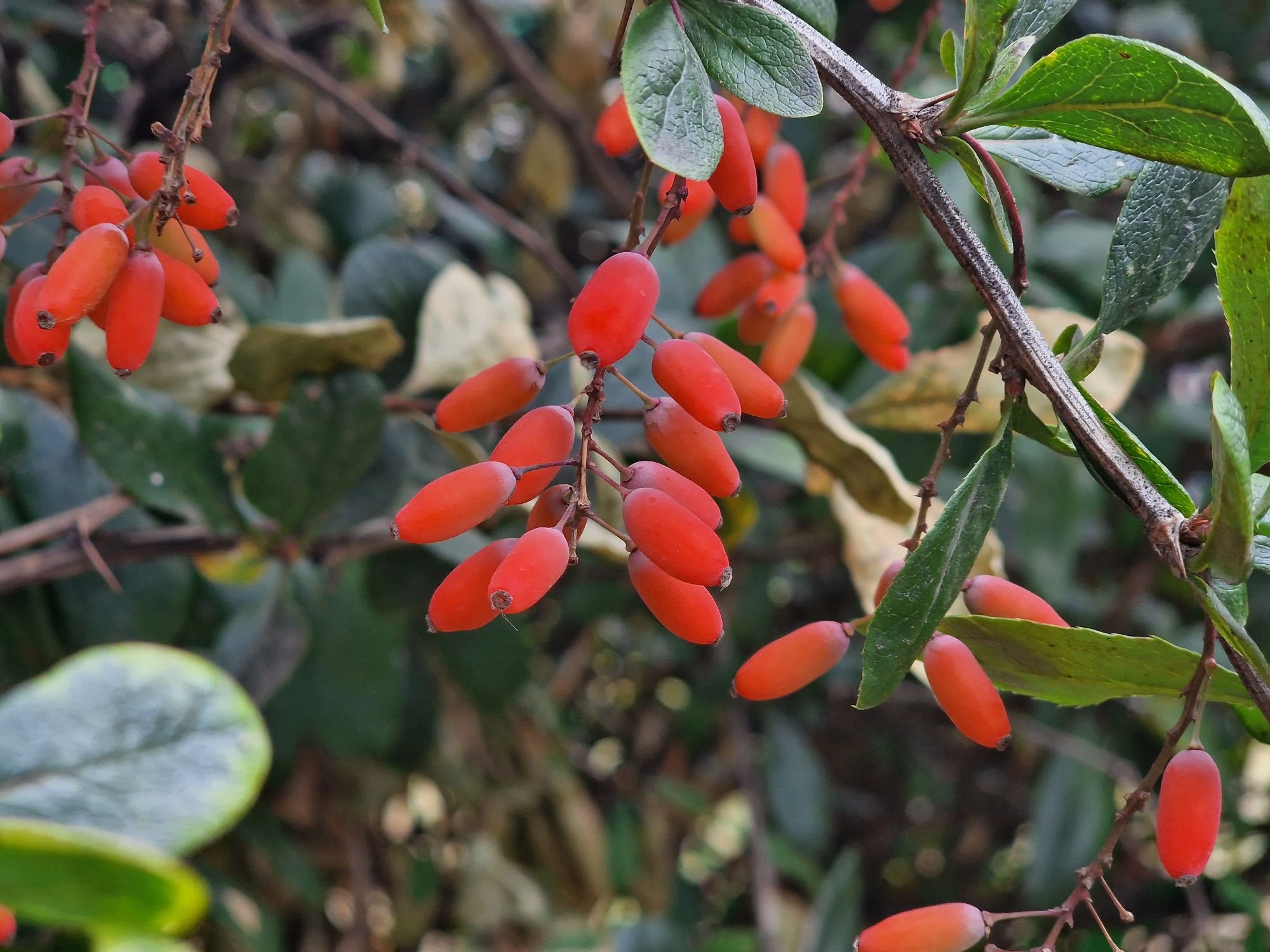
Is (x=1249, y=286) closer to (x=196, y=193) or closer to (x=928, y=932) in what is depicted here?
(x=928, y=932)

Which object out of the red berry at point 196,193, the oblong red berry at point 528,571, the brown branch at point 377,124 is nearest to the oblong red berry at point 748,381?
the oblong red berry at point 528,571

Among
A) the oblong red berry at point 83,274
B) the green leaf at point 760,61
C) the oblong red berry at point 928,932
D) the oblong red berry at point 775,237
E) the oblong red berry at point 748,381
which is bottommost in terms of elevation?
the oblong red berry at point 928,932

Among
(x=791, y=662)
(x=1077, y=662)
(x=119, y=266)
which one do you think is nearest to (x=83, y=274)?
(x=119, y=266)

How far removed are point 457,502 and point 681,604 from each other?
12cm

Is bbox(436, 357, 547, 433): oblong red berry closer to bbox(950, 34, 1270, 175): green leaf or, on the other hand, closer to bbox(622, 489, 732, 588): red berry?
bbox(622, 489, 732, 588): red berry

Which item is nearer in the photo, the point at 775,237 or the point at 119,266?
the point at 119,266

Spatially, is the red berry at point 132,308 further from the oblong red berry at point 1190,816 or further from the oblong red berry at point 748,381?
the oblong red berry at point 1190,816

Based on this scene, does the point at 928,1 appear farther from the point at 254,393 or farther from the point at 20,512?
the point at 20,512

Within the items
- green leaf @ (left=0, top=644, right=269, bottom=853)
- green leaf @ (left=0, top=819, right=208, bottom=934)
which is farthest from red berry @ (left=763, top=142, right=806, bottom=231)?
green leaf @ (left=0, top=819, right=208, bottom=934)

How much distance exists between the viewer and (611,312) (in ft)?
1.69

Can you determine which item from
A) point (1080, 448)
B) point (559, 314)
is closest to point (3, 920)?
point (1080, 448)

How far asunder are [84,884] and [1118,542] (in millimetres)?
1703

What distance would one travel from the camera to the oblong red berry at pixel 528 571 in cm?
49

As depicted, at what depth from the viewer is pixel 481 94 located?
1.92 metres
